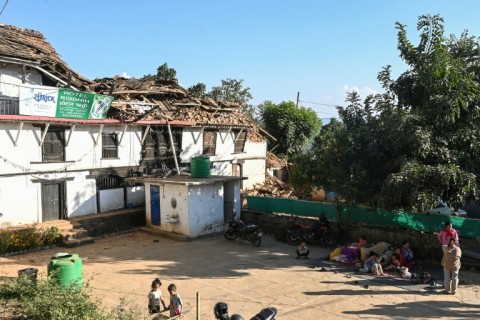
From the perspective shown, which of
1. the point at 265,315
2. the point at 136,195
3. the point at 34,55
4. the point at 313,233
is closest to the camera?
the point at 265,315

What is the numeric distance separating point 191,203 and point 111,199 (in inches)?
181

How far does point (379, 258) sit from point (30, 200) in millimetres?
13335

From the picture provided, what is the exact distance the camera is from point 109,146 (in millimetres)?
19969

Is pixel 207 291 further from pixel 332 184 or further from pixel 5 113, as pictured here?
pixel 5 113

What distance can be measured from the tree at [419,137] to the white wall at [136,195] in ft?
32.2

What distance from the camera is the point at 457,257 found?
36.3 ft

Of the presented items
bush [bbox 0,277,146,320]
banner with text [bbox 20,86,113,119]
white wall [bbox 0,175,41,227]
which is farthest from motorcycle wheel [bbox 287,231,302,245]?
white wall [bbox 0,175,41,227]

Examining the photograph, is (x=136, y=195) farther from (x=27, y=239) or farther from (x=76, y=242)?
(x=27, y=239)

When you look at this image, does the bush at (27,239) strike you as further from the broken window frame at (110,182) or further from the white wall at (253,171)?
the white wall at (253,171)

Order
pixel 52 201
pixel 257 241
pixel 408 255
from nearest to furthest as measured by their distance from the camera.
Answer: pixel 408 255, pixel 257 241, pixel 52 201

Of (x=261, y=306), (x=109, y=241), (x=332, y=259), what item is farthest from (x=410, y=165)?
(x=109, y=241)

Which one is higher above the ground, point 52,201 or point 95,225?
point 52,201

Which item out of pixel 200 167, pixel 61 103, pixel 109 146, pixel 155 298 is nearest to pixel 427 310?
pixel 155 298

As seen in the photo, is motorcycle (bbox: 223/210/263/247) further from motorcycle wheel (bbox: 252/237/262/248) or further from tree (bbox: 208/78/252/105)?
tree (bbox: 208/78/252/105)
